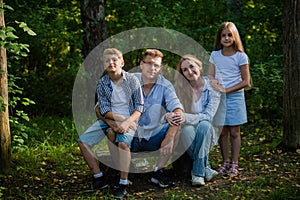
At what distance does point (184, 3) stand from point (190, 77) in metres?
4.52

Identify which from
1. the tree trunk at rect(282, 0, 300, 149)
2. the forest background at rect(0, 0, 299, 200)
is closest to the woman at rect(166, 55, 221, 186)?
the tree trunk at rect(282, 0, 300, 149)

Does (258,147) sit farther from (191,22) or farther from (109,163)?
(191,22)

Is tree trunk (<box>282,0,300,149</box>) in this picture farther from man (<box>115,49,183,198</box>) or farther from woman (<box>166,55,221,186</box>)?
man (<box>115,49,183,198</box>)

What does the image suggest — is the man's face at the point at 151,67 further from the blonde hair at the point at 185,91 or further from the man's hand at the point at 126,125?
the man's hand at the point at 126,125

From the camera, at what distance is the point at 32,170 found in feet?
16.1

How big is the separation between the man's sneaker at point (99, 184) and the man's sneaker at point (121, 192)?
0.65 feet

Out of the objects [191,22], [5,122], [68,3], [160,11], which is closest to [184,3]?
[191,22]

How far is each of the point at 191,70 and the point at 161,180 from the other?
1095 millimetres

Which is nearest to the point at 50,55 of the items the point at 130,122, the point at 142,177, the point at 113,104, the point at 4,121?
the point at 4,121

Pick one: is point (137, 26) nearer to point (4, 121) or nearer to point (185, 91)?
point (185, 91)

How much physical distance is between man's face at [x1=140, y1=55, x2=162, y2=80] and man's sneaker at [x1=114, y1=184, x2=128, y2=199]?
107cm

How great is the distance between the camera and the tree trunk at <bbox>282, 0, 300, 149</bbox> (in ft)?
17.1

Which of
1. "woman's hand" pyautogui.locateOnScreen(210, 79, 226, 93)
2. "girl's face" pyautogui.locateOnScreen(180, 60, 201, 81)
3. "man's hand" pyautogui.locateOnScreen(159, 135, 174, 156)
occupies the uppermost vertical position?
"girl's face" pyautogui.locateOnScreen(180, 60, 201, 81)

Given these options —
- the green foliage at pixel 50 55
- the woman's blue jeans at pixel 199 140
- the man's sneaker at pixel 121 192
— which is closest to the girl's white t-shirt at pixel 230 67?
the woman's blue jeans at pixel 199 140
